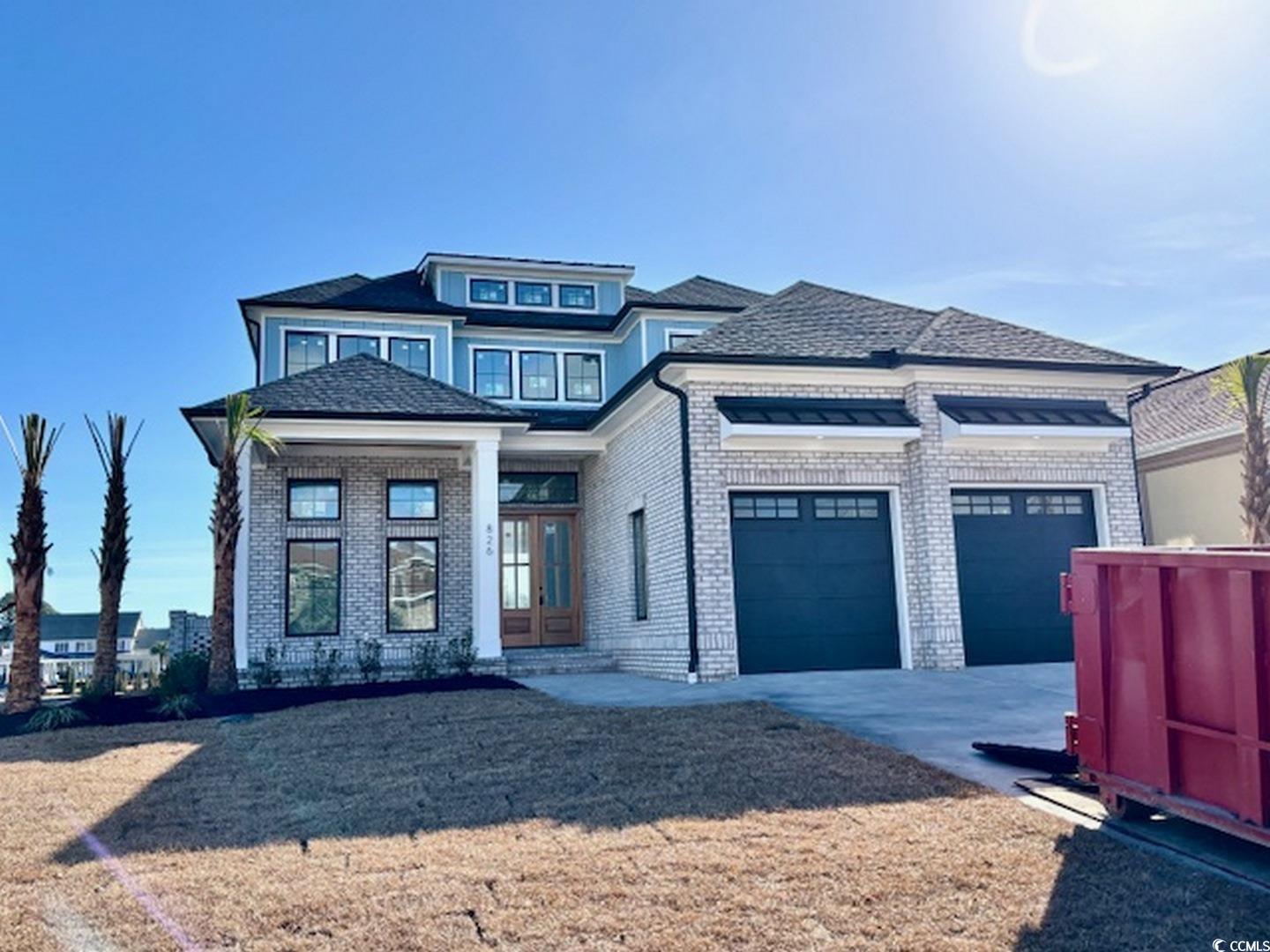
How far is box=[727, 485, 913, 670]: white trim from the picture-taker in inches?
474

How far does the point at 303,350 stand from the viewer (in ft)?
57.2

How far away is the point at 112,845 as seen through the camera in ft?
16.2

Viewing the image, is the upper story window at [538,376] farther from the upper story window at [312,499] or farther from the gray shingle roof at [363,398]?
the upper story window at [312,499]

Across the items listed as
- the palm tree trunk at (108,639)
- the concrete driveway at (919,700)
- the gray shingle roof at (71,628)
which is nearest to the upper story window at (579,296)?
the concrete driveway at (919,700)

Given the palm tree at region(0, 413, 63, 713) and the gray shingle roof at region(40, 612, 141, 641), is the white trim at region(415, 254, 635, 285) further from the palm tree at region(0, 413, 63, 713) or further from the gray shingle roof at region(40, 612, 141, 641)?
the gray shingle roof at region(40, 612, 141, 641)

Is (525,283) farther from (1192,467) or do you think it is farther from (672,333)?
(1192,467)

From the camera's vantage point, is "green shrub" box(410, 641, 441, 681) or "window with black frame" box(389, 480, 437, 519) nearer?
"green shrub" box(410, 641, 441, 681)

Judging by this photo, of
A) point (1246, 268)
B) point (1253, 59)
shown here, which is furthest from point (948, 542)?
point (1253, 59)

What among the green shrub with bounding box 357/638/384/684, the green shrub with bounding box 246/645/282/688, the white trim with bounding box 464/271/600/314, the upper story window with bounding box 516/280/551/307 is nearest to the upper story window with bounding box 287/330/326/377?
the white trim with bounding box 464/271/600/314

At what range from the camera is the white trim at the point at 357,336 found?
17266mm

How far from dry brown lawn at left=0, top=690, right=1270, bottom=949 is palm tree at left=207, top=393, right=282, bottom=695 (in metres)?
4.51

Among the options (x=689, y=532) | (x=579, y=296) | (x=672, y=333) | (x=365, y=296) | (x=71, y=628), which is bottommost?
(x=71, y=628)

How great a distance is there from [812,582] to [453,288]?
424 inches

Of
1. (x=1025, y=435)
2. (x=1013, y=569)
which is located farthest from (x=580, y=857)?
(x=1013, y=569)
